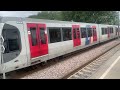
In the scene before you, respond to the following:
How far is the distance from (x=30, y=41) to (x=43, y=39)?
1.65 m

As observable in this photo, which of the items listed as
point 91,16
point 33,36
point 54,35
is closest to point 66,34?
point 54,35

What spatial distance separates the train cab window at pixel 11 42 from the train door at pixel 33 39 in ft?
3.62

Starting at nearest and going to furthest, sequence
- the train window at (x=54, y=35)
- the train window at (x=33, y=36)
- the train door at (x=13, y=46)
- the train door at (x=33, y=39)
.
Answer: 1. the train door at (x=13, y=46)
2. the train door at (x=33, y=39)
3. the train window at (x=33, y=36)
4. the train window at (x=54, y=35)

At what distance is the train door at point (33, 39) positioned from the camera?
13.1 meters

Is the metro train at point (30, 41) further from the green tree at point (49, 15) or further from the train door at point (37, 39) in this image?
the green tree at point (49, 15)

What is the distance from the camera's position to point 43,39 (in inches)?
574

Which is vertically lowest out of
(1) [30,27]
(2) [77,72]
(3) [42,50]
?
(2) [77,72]

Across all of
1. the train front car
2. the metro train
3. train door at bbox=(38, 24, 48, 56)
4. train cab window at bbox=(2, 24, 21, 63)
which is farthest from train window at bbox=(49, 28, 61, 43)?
train cab window at bbox=(2, 24, 21, 63)

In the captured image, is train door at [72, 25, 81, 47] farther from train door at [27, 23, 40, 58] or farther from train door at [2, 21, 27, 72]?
train door at [2, 21, 27, 72]

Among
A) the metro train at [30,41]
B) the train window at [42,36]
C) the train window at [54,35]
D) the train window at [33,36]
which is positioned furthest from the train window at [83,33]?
the train window at [33,36]

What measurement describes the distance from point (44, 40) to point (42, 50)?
710 mm
